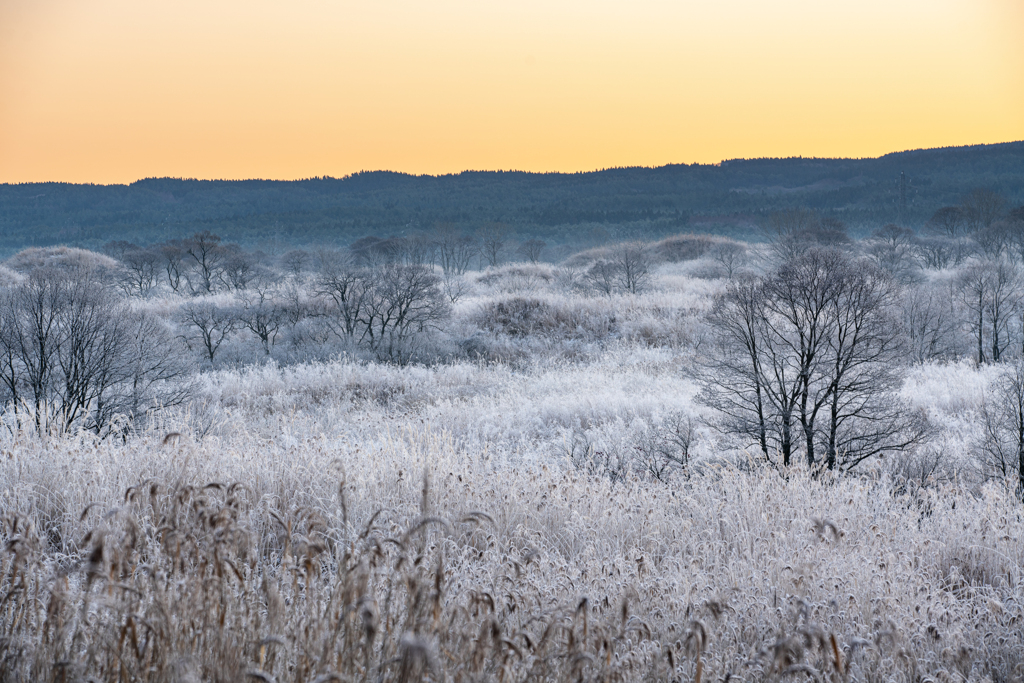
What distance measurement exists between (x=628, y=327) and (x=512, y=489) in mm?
24951

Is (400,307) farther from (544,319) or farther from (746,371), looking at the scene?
(746,371)

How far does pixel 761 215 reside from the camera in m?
123

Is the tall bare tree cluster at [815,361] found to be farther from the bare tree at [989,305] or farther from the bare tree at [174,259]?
the bare tree at [174,259]

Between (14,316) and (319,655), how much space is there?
14.4m

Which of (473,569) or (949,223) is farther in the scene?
(949,223)

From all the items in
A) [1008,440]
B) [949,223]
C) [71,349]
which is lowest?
[1008,440]

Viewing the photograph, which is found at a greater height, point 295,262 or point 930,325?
point 295,262

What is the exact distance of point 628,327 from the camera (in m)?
29.9

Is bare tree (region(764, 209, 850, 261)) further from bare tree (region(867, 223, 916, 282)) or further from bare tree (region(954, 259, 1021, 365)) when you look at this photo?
bare tree (region(954, 259, 1021, 365))

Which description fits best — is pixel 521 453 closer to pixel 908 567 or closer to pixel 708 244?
pixel 908 567

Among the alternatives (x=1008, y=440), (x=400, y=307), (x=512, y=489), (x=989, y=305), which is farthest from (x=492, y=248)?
(x=512, y=489)

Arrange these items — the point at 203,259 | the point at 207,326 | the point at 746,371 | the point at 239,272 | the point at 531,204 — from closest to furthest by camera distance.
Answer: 1. the point at 746,371
2. the point at 207,326
3. the point at 203,259
4. the point at 239,272
5. the point at 531,204

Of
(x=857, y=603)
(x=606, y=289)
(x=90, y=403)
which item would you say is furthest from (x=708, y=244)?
(x=857, y=603)

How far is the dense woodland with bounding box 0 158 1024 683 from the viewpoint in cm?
232
